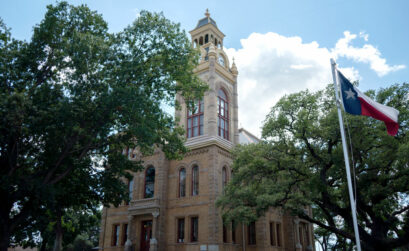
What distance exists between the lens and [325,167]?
20.7 m

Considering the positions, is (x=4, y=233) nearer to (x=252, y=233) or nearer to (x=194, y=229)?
(x=194, y=229)

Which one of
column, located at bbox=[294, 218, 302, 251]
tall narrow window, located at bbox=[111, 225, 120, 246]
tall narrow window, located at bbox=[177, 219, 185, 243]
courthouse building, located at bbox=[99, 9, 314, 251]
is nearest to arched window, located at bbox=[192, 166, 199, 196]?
courthouse building, located at bbox=[99, 9, 314, 251]

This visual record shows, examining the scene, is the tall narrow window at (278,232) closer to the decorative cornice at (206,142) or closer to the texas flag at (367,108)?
the decorative cornice at (206,142)

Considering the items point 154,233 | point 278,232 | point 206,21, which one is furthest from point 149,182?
point 206,21

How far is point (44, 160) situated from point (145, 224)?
16.3 metres

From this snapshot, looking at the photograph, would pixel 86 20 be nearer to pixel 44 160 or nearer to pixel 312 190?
pixel 44 160

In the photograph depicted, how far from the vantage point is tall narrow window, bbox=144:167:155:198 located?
31391mm

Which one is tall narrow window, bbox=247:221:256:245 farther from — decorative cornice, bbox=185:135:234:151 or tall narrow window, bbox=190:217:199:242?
decorative cornice, bbox=185:135:234:151

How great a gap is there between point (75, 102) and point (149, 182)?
17.7 metres

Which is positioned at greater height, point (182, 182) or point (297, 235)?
point (182, 182)

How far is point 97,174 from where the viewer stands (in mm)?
19219

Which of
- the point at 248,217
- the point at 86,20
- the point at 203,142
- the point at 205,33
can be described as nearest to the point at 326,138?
the point at 248,217

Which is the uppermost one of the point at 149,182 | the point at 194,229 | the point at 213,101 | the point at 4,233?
the point at 213,101

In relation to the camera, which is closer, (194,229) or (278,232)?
(194,229)
